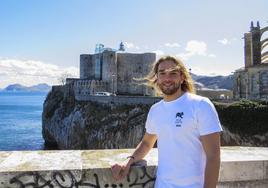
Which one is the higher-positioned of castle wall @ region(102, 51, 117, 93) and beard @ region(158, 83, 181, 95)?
castle wall @ region(102, 51, 117, 93)

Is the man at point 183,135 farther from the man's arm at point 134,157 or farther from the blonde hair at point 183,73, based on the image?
the man's arm at point 134,157

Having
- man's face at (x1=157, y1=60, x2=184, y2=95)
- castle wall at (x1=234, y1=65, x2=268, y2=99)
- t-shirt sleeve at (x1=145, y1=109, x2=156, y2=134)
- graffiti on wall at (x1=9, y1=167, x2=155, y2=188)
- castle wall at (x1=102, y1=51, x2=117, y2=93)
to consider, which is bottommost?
graffiti on wall at (x1=9, y1=167, x2=155, y2=188)

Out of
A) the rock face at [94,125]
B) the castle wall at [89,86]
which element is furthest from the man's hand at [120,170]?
the castle wall at [89,86]

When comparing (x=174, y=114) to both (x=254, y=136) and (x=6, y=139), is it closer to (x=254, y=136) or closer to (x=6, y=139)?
(x=254, y=136)

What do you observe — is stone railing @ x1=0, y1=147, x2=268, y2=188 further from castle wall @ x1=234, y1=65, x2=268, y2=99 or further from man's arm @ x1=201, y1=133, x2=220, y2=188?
castle wall @ x1=234, y1=65, x2=268, y2=99

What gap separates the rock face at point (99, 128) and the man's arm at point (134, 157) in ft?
87.1

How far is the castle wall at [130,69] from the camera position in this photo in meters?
69.2

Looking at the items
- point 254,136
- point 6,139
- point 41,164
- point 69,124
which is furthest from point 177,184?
point 6,139

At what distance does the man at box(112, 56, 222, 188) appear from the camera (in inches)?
148

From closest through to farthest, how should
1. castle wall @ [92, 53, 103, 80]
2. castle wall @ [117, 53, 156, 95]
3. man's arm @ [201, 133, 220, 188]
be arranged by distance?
man's arm @ [201, 133, 220, 188]
castle wall @ [117, 53, 156, 95]
castle wall @ [92, 53, 103, 80]

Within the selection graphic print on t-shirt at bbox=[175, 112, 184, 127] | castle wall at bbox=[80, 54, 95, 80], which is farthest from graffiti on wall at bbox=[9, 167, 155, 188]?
castle wall at bbox=[80, 54, 95, 80]

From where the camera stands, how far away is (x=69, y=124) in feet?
171

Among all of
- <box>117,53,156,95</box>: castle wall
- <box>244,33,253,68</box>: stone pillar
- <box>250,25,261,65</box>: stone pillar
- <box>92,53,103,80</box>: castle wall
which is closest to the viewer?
<box>250,25,261,65</box>: stone pillar

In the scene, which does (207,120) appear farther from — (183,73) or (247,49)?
(247,49)
